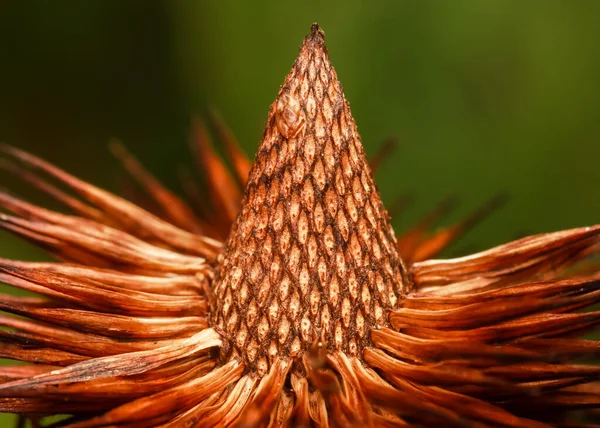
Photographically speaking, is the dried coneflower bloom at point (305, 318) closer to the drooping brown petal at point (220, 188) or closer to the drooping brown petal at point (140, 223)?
the drooping brown petal at point (140, 223)

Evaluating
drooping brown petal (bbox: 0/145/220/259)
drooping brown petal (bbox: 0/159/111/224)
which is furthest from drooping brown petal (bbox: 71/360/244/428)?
drooping brown petal (bbox: 0/159/111/224)

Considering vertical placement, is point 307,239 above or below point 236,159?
below

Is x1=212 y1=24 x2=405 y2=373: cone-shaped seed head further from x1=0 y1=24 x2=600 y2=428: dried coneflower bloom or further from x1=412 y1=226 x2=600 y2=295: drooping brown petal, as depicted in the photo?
x1=412 y1=226 x2=600 y2=295: drooping brown petal

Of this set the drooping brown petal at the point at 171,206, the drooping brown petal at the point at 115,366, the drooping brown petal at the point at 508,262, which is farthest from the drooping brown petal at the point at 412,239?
the drooping brown petal at the point at 115,366

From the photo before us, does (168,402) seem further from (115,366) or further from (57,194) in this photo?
(57,194)

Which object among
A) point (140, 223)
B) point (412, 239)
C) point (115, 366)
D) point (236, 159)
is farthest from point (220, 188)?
point (115, 366)

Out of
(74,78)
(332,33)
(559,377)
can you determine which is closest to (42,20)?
(74,78)

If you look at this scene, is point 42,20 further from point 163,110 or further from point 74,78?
point 163,110
